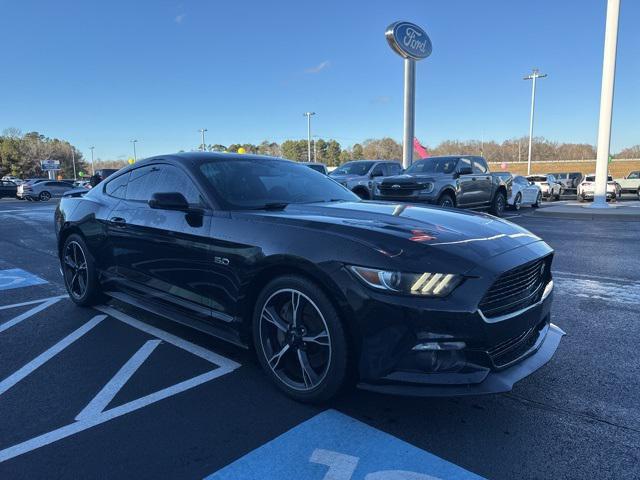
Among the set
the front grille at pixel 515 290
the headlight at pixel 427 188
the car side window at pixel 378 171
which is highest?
the car side window at pixel 378 171

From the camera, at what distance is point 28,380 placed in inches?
131

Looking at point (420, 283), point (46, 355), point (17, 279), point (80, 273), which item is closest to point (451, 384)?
point (420, 283)

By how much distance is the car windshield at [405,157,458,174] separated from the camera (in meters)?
13.4

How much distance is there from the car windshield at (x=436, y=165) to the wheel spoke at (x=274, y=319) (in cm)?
1121

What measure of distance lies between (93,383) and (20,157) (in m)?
106

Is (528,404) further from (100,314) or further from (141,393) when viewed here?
(100,314)

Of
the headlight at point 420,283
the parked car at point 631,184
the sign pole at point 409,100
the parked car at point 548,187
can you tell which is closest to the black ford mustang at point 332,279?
the headlight at point 420,283

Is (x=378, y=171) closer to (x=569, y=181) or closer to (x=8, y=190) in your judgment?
(x=569, y=181)

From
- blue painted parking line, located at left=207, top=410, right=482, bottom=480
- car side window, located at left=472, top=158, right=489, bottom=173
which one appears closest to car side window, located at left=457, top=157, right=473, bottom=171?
car side window, located at left=472, top=158, right=489, bottom=173

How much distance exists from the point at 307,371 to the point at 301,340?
0.62 feet

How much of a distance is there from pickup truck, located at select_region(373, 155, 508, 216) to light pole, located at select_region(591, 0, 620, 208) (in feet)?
17.9

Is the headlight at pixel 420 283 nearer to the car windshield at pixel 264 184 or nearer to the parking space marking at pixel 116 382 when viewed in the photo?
the car windshield at pixel 264 184

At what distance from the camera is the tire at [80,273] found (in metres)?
4.85

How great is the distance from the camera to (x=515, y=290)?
8.91ft
